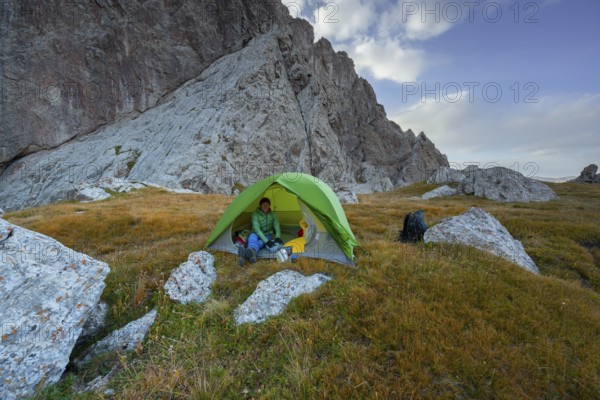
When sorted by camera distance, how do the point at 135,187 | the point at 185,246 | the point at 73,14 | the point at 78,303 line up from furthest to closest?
the point at 73,14 < the point at 135,187 < the point at 185,246 < the point at 78,303

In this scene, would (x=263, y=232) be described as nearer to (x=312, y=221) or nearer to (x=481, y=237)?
(x=312, y=221)

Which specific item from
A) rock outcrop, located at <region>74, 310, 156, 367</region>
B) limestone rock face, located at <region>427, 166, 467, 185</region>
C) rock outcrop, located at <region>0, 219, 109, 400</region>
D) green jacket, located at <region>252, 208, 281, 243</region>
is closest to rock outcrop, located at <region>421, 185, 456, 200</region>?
limestone rock face, located at <region>427, 166, 467, 185</region>

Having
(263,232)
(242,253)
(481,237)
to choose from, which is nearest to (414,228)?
(481,237)

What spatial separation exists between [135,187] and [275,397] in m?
32.7

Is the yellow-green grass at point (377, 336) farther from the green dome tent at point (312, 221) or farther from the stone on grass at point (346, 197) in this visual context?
the stone on grass at point (346, 197)

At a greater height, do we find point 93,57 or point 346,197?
point 93,57

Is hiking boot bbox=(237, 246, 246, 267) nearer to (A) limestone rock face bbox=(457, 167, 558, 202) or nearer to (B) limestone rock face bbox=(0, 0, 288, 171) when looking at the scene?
(A) limestone rock face bbox=(457, 167, 558, 202)

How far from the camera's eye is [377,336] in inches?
185

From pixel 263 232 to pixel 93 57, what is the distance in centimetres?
7283

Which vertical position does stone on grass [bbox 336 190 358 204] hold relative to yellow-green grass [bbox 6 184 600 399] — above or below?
above

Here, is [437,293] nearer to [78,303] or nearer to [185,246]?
[78,303]

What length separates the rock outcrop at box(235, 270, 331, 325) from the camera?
5.75m

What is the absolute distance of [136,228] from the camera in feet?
44.6

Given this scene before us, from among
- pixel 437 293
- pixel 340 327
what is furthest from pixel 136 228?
pixel 437 293
